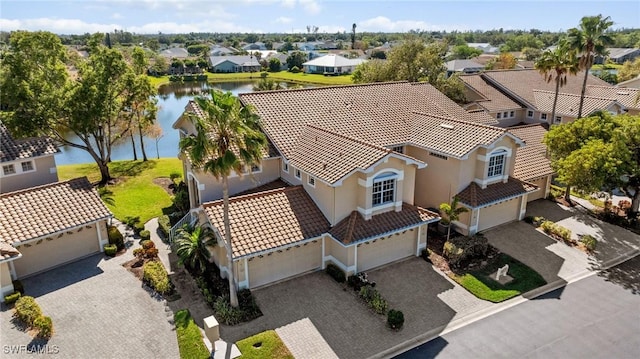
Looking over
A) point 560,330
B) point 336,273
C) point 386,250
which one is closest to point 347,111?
point 386,250

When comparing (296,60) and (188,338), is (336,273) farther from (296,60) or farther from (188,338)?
(296,60)

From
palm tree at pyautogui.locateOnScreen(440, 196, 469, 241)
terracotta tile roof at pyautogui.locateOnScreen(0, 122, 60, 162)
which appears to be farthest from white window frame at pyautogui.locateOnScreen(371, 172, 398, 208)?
terracotta tile roof at pyautogui.locateOnScreen(0, 122, 60, 162)

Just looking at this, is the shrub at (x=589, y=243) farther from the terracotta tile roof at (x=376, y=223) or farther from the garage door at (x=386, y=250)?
the garage door at (x=386, y=250)

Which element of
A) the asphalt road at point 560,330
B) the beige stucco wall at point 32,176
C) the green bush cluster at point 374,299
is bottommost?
the asphalt road at point 560,330

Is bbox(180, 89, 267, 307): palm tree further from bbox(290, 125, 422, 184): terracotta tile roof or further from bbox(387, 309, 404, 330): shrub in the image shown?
bbox(387, 309, 404, 330): shrub

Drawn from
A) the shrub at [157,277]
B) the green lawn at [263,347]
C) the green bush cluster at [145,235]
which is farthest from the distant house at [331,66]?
the green lawn at [263,347]

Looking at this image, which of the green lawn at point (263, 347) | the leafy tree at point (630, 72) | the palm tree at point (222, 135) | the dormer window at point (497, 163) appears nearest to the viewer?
the palm tree at point (222, 135)

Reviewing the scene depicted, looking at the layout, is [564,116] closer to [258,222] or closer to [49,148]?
[258,222]
